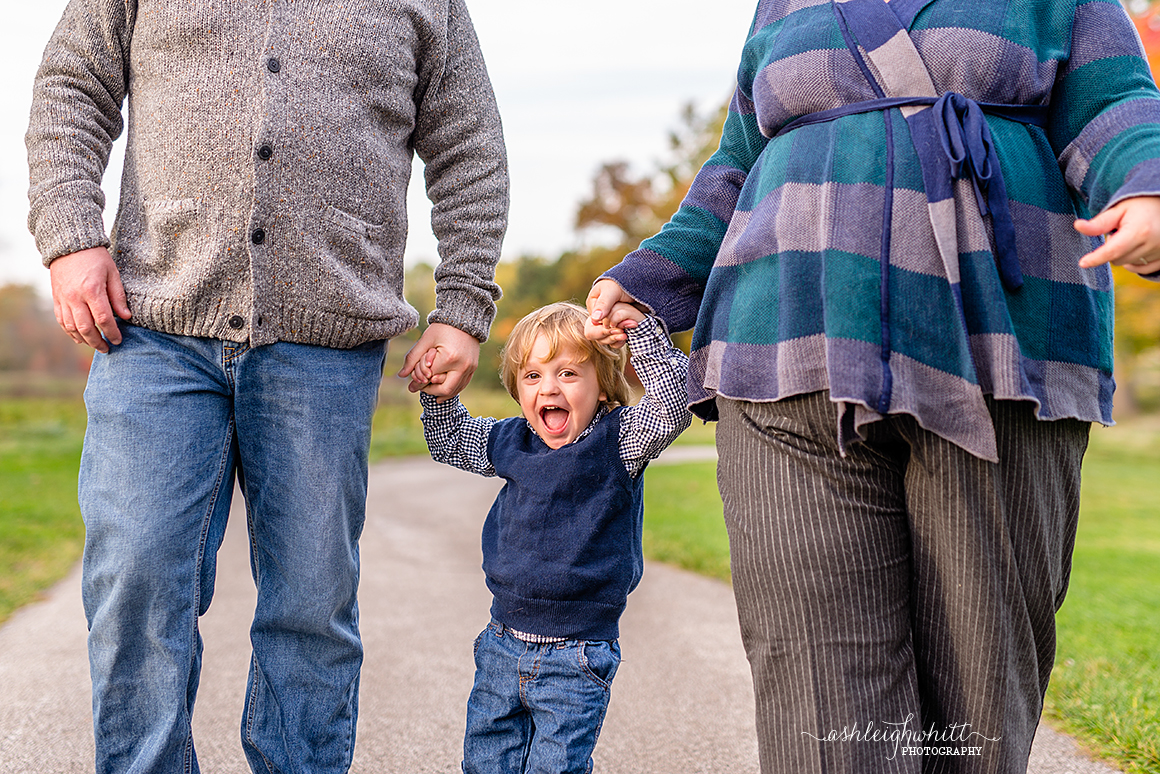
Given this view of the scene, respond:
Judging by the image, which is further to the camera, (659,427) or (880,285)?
(659,427)

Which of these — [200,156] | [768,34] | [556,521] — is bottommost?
[556,521]

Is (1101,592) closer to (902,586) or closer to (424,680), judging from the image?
(424,680)

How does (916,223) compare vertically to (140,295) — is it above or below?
above

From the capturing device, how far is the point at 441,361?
2.22 metres

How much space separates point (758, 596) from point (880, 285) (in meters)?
0.56

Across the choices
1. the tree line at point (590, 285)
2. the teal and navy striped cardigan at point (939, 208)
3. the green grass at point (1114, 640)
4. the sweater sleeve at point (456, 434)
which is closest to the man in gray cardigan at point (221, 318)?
the sweater sleeve at point (456, 434)

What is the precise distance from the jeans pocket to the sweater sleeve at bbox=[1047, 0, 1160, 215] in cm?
138

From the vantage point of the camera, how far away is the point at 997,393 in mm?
1436

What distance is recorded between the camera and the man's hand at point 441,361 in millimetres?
2219

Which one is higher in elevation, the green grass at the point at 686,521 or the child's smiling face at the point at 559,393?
the child's smiling face at the point at 559,393

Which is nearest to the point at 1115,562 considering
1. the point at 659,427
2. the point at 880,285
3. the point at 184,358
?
the point at 659,427

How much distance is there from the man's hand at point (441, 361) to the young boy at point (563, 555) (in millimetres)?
78

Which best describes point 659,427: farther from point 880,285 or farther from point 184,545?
point 184,545

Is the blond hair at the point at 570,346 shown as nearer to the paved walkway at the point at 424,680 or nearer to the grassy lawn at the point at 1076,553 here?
the paved walkway at the point at 424,680
